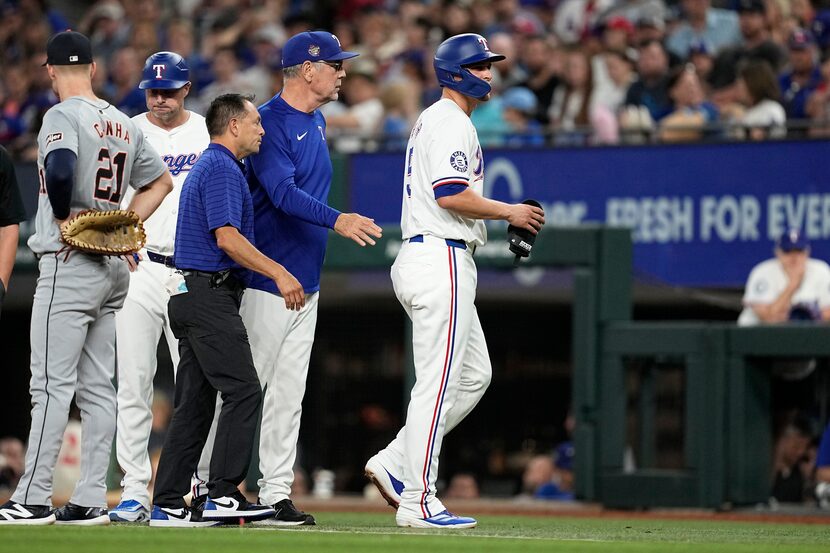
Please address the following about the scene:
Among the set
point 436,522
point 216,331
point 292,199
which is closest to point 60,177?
point 216,331

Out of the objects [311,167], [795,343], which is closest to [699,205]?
[795,343]

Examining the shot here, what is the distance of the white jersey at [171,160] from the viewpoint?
7262mm

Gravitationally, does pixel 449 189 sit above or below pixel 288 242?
above

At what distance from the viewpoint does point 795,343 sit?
9.46 meters

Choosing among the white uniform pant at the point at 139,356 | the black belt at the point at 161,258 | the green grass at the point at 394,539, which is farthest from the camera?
the black belt at the point at 161,258

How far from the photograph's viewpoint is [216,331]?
246 inches

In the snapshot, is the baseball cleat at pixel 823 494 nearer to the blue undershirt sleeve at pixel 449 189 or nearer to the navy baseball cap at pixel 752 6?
the blue undershirt sleeve at pixel 449 189

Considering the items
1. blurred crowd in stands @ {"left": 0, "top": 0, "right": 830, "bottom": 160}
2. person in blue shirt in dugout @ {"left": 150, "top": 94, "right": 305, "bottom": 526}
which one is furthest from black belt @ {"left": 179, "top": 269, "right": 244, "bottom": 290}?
blurred crowd in stands @ {"left": 0, "top": 0, "right": 830, "bottom": 160}

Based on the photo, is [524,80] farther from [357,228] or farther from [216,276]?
[216,276]

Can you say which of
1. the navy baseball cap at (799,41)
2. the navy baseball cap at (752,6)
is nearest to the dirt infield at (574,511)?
the navy baseball cap at (799,41)

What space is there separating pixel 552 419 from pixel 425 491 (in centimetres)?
587

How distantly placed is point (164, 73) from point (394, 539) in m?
2.69

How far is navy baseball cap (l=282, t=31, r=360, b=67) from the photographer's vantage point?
268 inches

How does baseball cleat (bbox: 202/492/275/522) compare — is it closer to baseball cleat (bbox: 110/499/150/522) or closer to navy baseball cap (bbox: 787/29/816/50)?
baseball cleat (bbox: 110/499/150/522)
